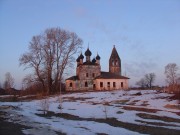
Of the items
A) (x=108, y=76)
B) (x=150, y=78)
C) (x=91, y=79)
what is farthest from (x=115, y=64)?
(x=150, y=78)

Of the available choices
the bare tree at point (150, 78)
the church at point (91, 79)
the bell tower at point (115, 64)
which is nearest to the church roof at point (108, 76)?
the church at point (91, 79)

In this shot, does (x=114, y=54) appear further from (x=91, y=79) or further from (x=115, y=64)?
(x=91, y=79)

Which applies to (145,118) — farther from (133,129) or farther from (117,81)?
(117,81)

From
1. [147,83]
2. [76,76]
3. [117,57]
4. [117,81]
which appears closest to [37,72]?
[76,76]

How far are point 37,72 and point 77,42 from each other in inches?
351

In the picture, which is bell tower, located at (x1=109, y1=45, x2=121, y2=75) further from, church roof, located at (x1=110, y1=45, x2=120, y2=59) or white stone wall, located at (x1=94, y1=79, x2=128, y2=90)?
white stone wall, located at (x1=94, y1=79, x2=128, y2=90)

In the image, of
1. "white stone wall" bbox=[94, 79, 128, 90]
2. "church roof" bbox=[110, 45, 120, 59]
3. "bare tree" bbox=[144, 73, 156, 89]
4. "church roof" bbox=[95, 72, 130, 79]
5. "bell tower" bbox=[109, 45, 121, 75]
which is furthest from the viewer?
"bare tree" bbox=[144, 73, 156, 89]

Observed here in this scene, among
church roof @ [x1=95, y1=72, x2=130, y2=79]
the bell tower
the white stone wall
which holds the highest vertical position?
the bell tower

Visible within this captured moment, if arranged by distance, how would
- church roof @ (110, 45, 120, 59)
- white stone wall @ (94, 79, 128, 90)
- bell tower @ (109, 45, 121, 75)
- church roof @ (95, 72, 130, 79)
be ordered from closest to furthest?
white stone wall @ (94, 79, 128, 90) → church roof @ (95, 72, 130, 79) → bell tower @ (109, 45, 121, 75) → church roof @ (110, 45, 120, 59)

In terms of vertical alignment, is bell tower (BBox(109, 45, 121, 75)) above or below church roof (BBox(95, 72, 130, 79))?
above

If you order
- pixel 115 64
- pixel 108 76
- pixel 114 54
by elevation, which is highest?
pixel 114 54

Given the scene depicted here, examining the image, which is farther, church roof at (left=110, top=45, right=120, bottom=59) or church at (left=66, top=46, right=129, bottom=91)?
church roof at (left=110, top=45, right=120, bottom=59)

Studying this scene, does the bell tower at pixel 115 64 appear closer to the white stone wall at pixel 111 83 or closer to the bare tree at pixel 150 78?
the white stone wall at pixel 111 83

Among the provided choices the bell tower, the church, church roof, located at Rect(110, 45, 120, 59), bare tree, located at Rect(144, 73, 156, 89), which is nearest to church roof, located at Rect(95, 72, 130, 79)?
the church
